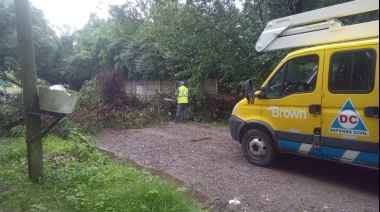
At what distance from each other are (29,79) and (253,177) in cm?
396

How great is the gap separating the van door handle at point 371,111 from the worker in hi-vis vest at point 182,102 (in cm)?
832

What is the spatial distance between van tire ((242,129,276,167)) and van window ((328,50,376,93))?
160cm

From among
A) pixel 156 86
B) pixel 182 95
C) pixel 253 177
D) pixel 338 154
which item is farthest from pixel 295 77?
pixel 156 86

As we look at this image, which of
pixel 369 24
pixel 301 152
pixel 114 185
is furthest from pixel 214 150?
pixel 369 24

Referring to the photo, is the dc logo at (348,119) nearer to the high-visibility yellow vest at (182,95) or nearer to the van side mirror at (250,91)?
the van side mirror at (250,91)

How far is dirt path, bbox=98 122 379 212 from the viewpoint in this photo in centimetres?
437

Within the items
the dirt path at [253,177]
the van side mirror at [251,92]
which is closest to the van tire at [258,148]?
the dirt path at [253,177]

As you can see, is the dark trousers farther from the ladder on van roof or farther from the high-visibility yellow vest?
the ladder on van roof

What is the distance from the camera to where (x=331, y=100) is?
4.71 meters

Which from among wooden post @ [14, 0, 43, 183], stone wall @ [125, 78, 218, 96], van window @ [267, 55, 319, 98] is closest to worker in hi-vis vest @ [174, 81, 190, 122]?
stone wall @ [125, 78, 218, 96]

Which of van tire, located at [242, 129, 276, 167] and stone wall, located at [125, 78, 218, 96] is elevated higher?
stone wall, located at [125, 78, 218, 96]

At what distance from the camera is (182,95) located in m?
12.2

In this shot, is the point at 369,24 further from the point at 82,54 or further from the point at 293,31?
the point at 82,54

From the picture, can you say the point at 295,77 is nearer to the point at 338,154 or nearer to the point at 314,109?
the point at 314,109
